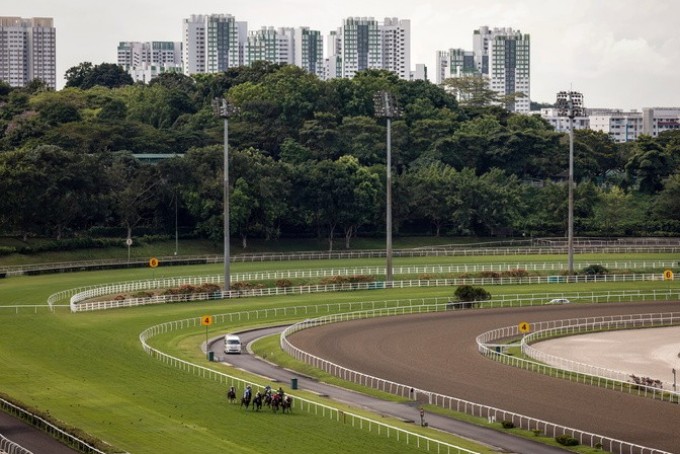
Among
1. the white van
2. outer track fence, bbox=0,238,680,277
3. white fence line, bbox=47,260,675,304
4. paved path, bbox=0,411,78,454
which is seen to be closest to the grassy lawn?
the white van

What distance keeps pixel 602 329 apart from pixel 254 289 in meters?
31.6

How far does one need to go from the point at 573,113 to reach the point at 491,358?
173 feet

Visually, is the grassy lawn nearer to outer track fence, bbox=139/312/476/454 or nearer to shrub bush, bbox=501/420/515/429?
outer track fence, bbox=139/312/476/454

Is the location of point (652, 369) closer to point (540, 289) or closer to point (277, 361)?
point (277, 361)

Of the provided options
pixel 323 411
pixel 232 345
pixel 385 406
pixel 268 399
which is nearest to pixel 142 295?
pixel 232 345

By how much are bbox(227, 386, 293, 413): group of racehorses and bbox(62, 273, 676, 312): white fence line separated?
38.4m

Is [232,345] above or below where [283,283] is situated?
below

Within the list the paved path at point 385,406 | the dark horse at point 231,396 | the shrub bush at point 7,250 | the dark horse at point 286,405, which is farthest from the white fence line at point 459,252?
the dark horse at point 286,405

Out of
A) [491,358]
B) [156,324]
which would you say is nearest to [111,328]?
[156,324]

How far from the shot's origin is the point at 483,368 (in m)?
71.5

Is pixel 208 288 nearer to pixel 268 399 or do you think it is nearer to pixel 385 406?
pixel 385 406

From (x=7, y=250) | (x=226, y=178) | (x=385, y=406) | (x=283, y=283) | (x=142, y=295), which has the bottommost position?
(x=385, y=406)

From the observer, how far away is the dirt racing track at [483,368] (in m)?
57.4

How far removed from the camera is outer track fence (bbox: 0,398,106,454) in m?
48.9
